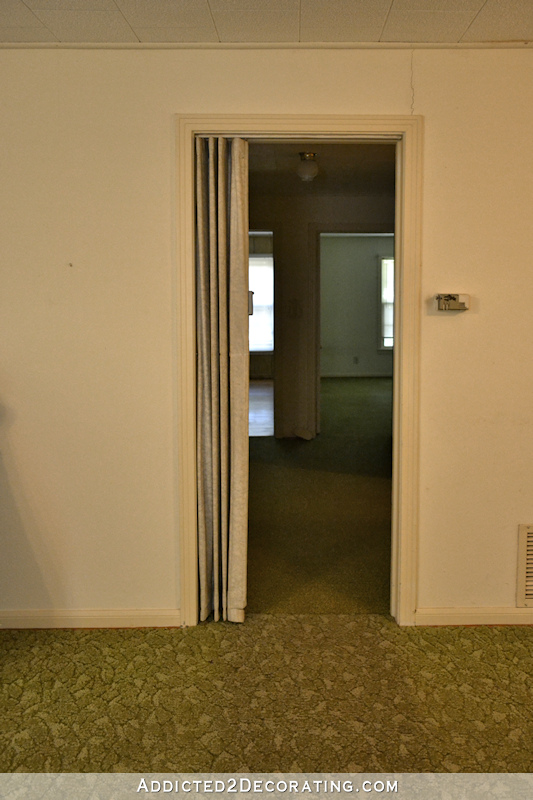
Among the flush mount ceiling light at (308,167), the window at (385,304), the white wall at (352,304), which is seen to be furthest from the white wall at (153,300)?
the window at (385,304)

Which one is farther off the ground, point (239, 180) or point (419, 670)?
point (239, 180)

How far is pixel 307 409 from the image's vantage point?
24.1 feet

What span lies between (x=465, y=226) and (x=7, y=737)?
105 inches

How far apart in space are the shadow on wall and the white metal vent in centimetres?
212

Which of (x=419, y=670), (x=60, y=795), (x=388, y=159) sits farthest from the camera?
(x=388, y=159)

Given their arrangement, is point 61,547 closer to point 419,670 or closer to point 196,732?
point 196,732

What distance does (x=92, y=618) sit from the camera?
9.77ft

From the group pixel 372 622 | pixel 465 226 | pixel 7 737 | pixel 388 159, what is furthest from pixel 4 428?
pixel 388 159
